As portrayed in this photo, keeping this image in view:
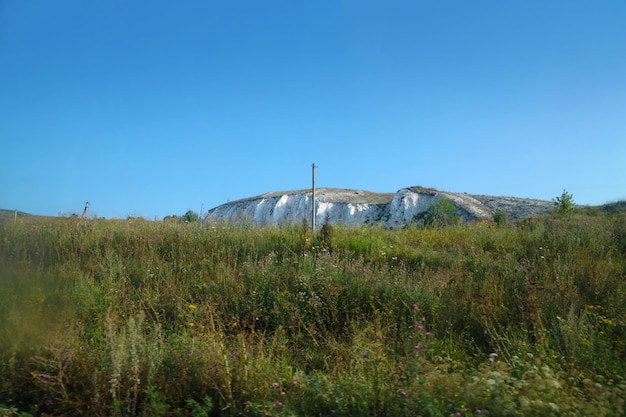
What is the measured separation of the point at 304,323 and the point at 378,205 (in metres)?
39.5

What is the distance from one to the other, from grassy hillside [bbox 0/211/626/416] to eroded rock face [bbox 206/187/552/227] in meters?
22.1

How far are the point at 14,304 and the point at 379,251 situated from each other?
6605 millimetres

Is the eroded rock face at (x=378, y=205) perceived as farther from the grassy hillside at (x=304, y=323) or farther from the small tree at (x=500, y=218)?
the grassy hillside at (x=304, y=323)

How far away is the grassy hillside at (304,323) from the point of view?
315 centimetres

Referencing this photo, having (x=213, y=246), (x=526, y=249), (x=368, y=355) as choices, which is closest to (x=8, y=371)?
(x=368, y=355)

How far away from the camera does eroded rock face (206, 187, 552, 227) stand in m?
33.5

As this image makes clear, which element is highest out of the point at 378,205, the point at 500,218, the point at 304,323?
the point at 378,205

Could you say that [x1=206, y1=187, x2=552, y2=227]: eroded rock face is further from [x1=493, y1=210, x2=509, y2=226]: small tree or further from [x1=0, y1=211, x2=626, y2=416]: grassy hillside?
[x1=0, y1=211, x2=626, y2=416]: grassy hillside

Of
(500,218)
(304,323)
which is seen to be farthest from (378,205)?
(304,323)

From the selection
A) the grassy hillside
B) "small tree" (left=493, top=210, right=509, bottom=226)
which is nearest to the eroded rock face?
"small tree" (left=493, top=210, right=509, bottom=226)

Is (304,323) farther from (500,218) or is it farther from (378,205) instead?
(378,205)

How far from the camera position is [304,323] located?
5598 millimetres

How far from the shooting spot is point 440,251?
9422mm

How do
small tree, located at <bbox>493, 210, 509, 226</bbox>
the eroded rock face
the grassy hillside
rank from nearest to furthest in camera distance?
the grassy hillside < small tree, located at <bbox>493, 210, 509, 226</bbox> < the eroded rock face
